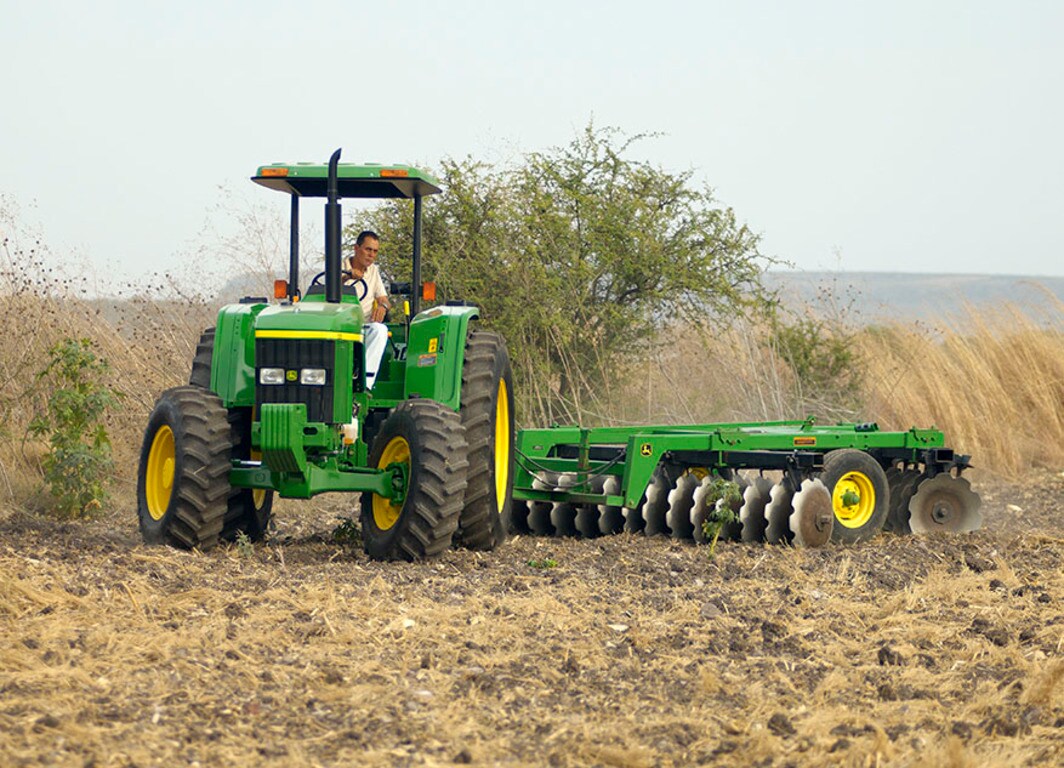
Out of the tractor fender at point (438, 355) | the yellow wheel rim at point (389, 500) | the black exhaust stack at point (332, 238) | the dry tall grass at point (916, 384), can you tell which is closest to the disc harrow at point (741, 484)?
the tractor fender at point (438, 355)

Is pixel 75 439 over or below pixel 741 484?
over

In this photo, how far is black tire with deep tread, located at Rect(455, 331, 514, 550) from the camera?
26.9 ft

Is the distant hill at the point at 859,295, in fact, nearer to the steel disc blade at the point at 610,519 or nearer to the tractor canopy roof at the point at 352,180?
the tractor canopy roof at the point at 352,180

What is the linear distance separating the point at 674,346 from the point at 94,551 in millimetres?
8333

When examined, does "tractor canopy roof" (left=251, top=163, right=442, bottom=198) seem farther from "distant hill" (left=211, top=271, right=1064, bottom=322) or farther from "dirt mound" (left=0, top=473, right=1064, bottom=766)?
"distant hill" (left=211, top=271, right=1064, bottom=322)

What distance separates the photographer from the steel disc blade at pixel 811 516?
29.7 feet

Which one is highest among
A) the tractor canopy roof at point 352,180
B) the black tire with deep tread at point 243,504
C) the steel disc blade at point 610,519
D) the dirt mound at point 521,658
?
the tractor canopy roof at point 352,180

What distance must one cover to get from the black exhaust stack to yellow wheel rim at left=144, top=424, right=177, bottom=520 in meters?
1.21

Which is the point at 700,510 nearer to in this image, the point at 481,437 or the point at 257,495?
the point at 481,437

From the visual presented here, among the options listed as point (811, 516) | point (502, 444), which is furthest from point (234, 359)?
point (811, 516)

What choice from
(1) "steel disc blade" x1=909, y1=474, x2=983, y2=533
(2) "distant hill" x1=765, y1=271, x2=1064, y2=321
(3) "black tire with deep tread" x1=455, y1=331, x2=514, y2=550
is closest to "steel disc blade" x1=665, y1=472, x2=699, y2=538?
(3) "black tire with deep tread" x1=455, y1=331, x2=514, y2=550

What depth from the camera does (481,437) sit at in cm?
823

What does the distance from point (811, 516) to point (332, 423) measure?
3101mm

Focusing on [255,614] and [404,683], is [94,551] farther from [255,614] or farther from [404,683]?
[404,683]
